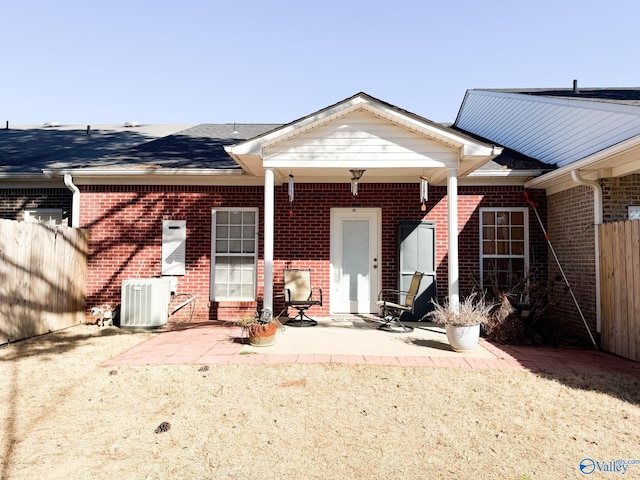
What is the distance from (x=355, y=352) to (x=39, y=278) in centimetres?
548

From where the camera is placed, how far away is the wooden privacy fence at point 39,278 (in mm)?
5934

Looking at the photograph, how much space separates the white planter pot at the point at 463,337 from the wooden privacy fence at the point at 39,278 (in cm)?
669

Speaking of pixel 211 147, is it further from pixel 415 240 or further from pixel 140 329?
pixel 415 240

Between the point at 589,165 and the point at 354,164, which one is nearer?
the point at 589,165

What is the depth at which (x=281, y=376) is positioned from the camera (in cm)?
454

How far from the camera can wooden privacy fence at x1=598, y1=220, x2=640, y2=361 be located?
539 centimetres

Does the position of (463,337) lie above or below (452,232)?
below

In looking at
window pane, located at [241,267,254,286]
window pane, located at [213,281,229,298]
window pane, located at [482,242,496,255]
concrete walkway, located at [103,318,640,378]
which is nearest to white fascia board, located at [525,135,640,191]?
window pane, located at [482,242,496,255]

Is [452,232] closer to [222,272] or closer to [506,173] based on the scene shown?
[506,173]

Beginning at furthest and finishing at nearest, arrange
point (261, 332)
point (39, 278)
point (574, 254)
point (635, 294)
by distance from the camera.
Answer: point (574, 254) → point (39, 278) → point (261, 332) → point (635, 294)

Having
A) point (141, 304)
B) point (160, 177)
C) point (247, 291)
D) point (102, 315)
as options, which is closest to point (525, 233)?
point (247, 291)

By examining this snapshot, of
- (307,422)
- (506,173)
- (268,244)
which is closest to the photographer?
(307,422)

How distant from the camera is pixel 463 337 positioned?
5531 millimetres

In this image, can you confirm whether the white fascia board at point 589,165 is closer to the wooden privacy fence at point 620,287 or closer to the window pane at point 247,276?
the wooden privacy fence at point 620,287
